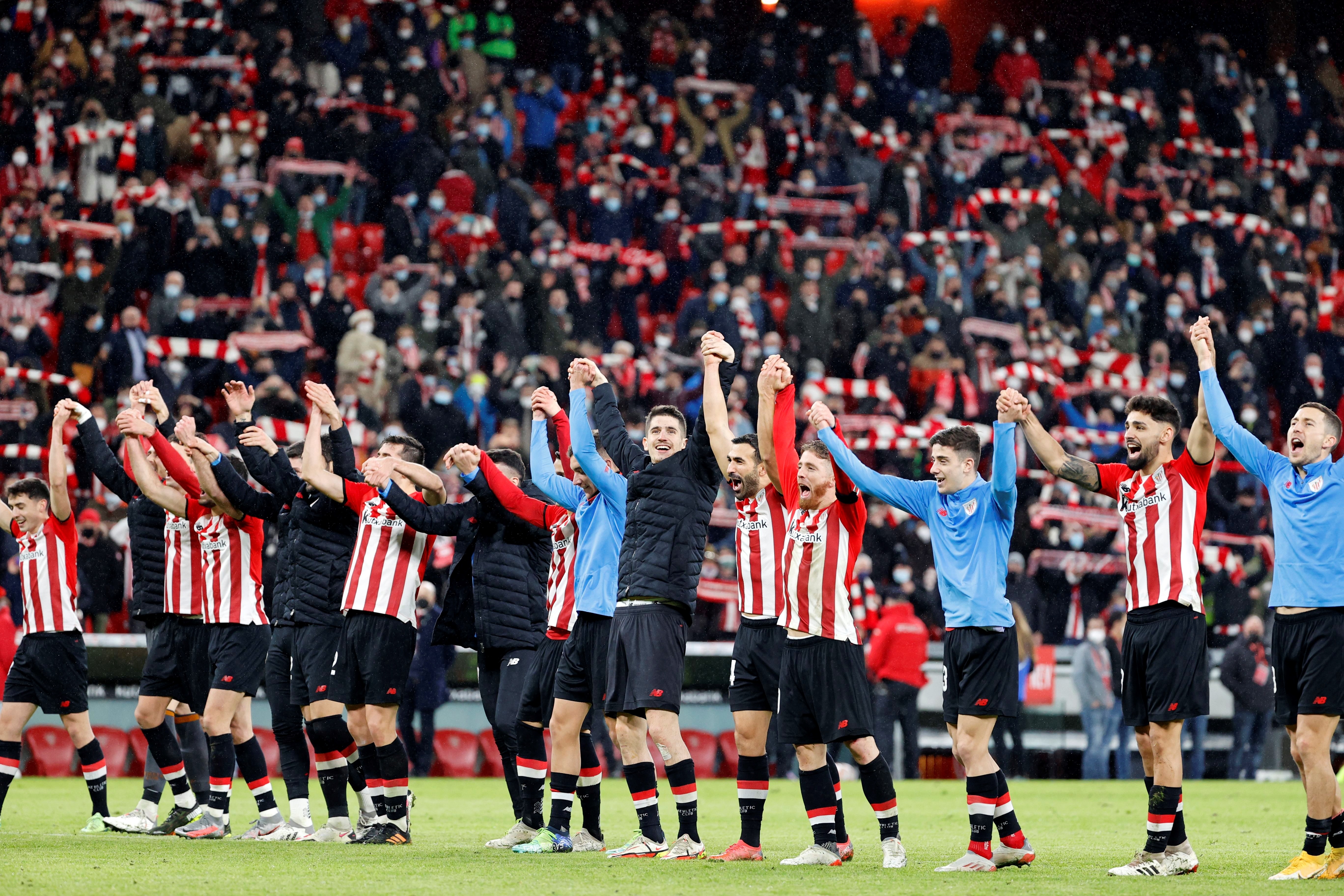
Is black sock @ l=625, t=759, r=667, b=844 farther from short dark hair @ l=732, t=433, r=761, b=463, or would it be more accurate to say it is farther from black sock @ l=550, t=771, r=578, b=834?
short dark hair @ l=732, t=433, r=761, b=463

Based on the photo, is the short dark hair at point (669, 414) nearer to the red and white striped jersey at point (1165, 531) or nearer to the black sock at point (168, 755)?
the red and white striped jersey at point (1165, 531)

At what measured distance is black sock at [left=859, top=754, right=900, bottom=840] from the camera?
→ 810 centimetres

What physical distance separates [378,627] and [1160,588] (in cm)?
450

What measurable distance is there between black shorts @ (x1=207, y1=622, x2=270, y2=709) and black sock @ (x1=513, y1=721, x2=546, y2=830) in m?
1.83

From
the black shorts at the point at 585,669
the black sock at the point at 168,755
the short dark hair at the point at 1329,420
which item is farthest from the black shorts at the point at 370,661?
the short dark hair at the point at 1329,420

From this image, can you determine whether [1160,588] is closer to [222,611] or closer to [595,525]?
[595,525]

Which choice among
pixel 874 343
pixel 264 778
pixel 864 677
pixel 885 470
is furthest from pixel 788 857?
pixel 874 343

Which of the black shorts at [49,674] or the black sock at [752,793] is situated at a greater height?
the black shorts at [49,674]

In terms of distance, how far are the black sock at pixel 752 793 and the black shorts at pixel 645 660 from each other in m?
0.48

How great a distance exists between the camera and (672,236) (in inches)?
881

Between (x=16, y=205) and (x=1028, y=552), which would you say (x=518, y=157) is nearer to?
(x=16, y=205)

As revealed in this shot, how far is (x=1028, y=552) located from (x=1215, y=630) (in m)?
2.35

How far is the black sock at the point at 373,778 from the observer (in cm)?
945

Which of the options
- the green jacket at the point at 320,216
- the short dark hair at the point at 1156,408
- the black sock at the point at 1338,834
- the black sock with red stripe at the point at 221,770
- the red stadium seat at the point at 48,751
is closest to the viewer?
the black sock at the point at 1338,834
